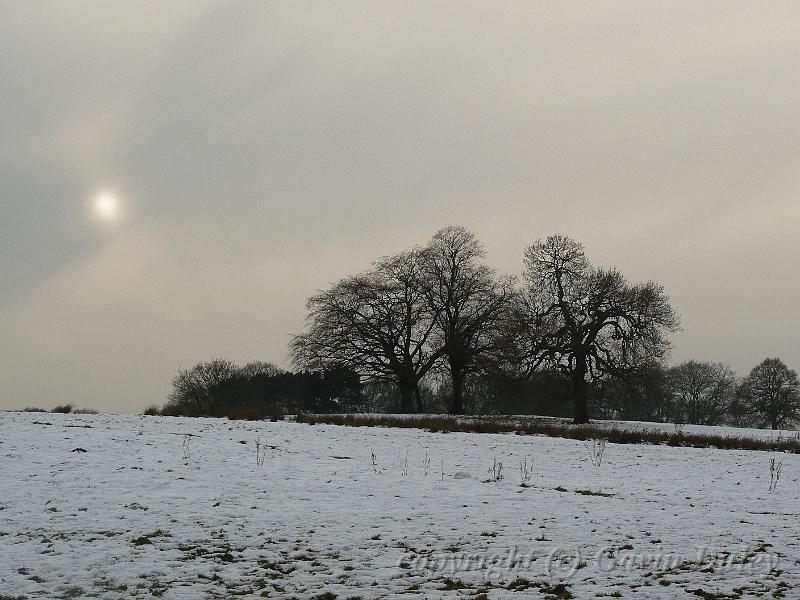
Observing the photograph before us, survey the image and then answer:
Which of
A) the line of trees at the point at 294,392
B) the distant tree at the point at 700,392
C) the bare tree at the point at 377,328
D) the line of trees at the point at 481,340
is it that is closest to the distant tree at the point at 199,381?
the line of trees at the point at 294,392

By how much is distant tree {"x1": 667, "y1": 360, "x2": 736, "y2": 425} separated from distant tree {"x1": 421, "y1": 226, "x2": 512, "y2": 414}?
1948 inches

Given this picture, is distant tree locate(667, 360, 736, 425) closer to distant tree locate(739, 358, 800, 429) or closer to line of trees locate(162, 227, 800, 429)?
distant tree locate(739, 358, 800, 429)

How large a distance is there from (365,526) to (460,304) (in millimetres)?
35473

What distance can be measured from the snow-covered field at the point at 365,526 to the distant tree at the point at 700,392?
75.0 m

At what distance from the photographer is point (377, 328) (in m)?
45.8

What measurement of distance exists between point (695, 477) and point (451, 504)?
7.21 metres

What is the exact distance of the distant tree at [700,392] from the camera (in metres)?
84.6

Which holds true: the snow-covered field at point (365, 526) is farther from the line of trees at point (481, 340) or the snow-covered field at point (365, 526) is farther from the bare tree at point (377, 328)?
the bare tree at point (377, 328)

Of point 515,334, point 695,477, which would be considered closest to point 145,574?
point 695,477

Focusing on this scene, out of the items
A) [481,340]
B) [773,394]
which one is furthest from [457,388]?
[773,394]

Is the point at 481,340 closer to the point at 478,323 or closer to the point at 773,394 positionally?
the point at 478,323

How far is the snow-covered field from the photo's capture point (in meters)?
7.46

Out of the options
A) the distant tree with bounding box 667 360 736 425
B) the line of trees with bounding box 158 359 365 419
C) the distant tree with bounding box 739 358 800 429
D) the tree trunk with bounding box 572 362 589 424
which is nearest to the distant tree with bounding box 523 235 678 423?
the tree trunk with bounding box 572 362 589 424

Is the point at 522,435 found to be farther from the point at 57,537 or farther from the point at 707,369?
the point at 707,369
